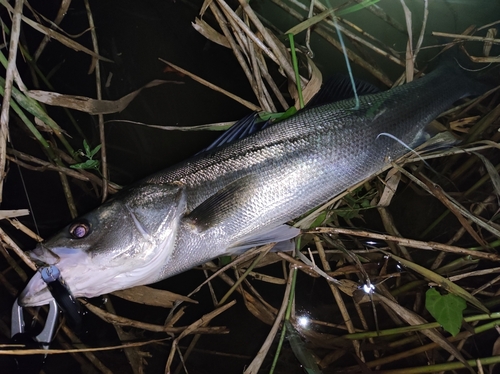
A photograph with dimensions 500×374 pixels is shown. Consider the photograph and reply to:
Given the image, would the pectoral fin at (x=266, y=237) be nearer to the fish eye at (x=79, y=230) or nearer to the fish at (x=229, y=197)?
the fish at (x=229, y=197)

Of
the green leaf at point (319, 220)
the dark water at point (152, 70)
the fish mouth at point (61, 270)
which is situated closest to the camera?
the fish mouth at point (61, 270)

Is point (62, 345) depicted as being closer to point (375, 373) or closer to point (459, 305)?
point (375, 373)

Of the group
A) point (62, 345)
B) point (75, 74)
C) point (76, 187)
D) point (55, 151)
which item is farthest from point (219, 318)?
point (75, 74)

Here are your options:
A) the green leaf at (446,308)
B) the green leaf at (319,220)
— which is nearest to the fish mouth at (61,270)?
the green leaf at (319,220)

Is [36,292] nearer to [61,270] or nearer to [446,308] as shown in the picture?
[61,270]

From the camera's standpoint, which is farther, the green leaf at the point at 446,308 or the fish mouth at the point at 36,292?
the green leaf at the point at 446,308
